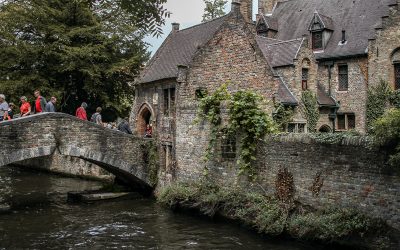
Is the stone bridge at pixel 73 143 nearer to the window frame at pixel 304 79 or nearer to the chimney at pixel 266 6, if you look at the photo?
the window frame at pixel 304 79

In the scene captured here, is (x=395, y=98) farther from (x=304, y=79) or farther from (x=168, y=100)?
(x=168, y=100)

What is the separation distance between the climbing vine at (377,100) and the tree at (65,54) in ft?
41.0

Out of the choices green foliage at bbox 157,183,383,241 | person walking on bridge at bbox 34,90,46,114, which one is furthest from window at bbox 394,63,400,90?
person walking on bridge at bbox 34,90,46,114

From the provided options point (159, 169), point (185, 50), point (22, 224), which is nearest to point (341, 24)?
point (185, 50)

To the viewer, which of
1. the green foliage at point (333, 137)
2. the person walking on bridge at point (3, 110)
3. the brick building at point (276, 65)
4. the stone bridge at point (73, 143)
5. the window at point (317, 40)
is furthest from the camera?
the window at point (317, 40)

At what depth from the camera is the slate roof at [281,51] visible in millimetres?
21078

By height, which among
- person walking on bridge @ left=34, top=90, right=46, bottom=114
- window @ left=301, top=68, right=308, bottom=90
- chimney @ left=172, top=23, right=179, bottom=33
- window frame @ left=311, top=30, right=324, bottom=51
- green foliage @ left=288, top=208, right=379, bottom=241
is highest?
chimney @ left=172, top=23, right=179, bottom=33

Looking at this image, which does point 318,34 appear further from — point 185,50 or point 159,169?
point 159,169

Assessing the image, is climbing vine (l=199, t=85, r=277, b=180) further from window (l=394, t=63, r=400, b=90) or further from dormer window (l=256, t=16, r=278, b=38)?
dormer window (l=256, t=16, r=278, b=38)

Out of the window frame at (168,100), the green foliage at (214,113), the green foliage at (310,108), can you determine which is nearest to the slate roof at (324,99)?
the green foliage at (310,108)

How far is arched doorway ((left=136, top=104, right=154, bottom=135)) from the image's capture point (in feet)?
83.9

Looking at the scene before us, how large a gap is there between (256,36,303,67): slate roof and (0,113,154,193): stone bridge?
7352 millimetres

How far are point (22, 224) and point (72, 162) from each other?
11059 mm

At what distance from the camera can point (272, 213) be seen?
12.5 meters
